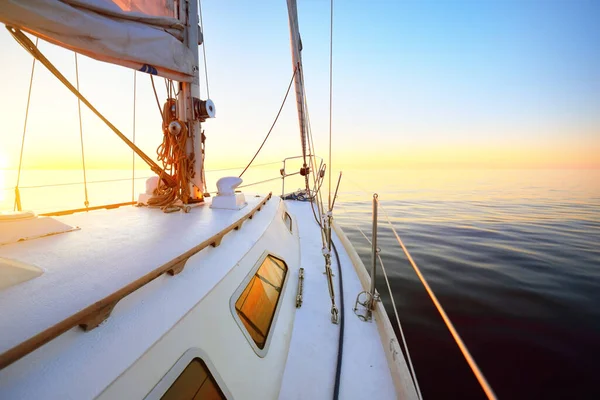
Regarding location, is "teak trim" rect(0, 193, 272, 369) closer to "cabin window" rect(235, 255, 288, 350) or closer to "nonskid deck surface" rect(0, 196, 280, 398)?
"nonskid deck surface" rect(0, 196, 280, 398)

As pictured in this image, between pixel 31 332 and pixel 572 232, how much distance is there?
1354 centimetres

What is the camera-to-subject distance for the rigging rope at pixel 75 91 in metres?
2.19

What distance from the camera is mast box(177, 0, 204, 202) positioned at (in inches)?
148

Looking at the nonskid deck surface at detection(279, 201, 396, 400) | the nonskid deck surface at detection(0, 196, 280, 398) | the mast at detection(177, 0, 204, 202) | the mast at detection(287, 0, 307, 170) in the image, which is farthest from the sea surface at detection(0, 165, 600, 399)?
the mast at detection(287, 0, 307, 170)

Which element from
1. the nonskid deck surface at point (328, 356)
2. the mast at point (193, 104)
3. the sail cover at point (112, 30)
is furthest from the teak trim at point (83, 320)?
the mast at point (193, 104)

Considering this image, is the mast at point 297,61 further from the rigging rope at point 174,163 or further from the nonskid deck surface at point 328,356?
the nonskid deck surface at point 328,356

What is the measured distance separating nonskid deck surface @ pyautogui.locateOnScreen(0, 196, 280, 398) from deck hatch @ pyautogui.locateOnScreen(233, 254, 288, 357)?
0.27 m

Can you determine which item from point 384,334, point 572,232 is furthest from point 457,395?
point 572,232

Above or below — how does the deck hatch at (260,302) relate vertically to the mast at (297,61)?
below

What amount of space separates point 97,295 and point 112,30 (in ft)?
7.66

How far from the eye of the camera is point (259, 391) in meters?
1.64

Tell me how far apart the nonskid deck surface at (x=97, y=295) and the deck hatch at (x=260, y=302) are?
27 cm

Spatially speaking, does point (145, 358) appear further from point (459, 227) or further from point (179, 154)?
point (459, 227)

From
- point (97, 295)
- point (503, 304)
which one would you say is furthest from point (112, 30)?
point (503, 304)
